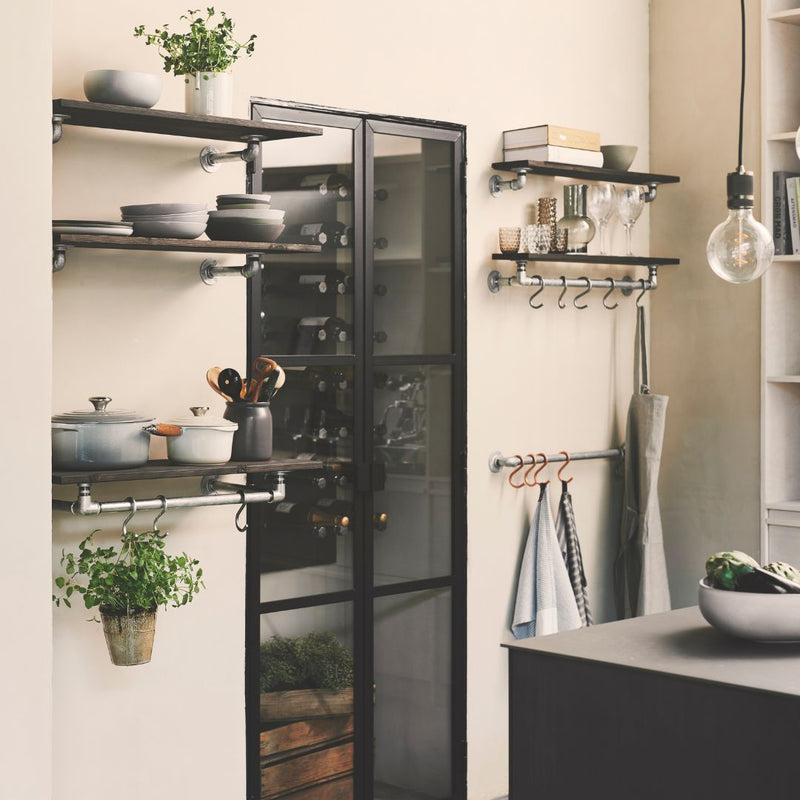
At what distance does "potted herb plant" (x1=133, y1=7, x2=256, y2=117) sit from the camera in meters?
3.09

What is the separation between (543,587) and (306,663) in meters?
0.94

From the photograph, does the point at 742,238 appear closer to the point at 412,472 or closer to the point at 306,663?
the point at 412,472

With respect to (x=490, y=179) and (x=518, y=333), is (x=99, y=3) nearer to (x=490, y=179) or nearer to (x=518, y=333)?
(x=490, y=179)

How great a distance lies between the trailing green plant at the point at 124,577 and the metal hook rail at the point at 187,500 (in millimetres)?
90

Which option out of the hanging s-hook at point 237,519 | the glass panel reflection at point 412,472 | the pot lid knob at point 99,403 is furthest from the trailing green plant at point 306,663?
the pot lid knob at point 99,403

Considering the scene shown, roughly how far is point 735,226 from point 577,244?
4.92 ft

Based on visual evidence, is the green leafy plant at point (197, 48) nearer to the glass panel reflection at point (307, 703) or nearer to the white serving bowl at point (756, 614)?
the glass panel reflection at point (307, 703)

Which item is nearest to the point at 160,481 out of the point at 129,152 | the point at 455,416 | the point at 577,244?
the point at 129,152

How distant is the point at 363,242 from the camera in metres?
3.77

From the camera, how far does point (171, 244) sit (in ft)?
9.85

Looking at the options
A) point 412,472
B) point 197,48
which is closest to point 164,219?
point 197,48

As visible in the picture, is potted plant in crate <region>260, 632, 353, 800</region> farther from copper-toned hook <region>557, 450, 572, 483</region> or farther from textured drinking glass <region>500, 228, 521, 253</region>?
textured drinking glass <region>500, 228, 521, 253</region>

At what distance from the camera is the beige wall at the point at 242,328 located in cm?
313

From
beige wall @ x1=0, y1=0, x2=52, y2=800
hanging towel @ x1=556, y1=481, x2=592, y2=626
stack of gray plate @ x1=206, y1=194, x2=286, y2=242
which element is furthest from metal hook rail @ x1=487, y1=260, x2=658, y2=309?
beige wall @ x1=0, y1=0, x2=52, y2=800
